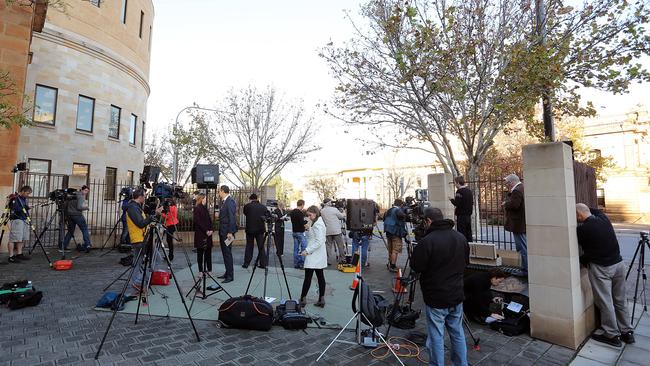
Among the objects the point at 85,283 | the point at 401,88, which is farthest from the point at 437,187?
the point at 85,283

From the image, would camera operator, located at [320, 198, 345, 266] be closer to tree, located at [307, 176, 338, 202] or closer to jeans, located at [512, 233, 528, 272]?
jeans, located at [512, 233, 528, 272]

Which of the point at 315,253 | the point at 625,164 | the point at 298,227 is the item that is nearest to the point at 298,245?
the point at 298,227

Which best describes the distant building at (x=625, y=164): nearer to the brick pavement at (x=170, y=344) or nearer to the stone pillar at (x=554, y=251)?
the stone pillar at (x=554, y=251)

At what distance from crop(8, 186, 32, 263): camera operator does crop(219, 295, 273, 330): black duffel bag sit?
26.2 ft

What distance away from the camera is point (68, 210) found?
10531mm

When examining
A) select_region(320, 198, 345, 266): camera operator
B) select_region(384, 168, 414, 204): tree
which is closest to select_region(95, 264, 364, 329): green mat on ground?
select_region(320, 198, 345, 266): camera operator

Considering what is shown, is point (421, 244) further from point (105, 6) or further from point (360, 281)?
point (105, 6)

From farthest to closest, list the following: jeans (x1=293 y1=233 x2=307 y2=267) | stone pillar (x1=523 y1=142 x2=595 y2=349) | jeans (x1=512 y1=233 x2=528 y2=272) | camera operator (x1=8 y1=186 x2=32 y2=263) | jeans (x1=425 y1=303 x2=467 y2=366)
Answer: jeans (x1=293 y1=233 x2=307 y2=267) < camera operator (x1=8 y1=186 x2=32 y2=263) < jeans (x1=512 y1=233 x2=528 y2=272) < stone pillar (x1=523 y1=142 x2=595 y2=349) < jeans (x1=425 y1=303 x2=467 y2=366)

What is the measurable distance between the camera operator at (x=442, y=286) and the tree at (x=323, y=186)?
191 ft

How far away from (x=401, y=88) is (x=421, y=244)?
8139 millimetres

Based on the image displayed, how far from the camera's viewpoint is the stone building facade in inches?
700

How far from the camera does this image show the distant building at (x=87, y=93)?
17734mm

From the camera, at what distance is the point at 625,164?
1347 inches

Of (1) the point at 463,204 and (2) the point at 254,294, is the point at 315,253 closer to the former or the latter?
(2) the point at 254,294
